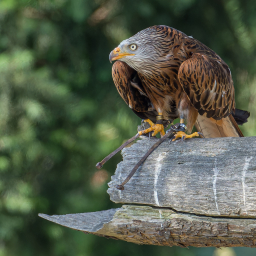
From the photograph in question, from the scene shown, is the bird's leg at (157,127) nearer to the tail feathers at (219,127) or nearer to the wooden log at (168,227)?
the tail feathers at (219,127)

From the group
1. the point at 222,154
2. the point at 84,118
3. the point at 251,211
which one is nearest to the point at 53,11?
the point at 84,118

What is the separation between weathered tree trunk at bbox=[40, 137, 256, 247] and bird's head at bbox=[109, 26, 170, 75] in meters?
0.44

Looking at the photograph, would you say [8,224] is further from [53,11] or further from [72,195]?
[53,11]

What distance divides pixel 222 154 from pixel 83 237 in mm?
2200

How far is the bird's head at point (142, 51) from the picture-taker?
184 cm

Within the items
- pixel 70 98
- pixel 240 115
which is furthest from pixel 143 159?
pixel 70 98

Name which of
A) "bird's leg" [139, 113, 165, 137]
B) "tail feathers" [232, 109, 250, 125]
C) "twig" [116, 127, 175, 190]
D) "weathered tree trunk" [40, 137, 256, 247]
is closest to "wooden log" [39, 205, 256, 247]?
"weathered tree trunk" [40, 137, 256, 247]

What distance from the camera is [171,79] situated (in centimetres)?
192

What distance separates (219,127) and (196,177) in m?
0.71

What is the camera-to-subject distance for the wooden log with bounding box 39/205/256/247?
4.87 feet

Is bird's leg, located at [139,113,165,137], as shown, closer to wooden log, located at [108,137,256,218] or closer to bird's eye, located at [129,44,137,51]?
wooden log, located at [108,137,256,218]

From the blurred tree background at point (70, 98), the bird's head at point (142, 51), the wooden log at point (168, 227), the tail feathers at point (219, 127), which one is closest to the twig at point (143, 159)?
the wooden log at point (168, 227)

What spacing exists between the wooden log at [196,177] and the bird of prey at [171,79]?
171 mm

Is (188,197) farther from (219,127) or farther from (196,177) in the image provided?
(219,127)
